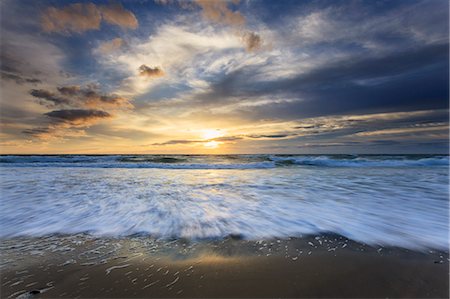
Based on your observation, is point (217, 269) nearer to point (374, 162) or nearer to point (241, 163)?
point (241, 163)

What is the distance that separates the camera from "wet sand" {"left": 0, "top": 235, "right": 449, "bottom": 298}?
181 centimetres

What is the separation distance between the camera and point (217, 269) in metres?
2.12

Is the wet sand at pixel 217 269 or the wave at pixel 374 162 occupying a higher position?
the wet sand at pixel 217 269

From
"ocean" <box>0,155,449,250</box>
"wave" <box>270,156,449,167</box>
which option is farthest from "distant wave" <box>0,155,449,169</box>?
"ocean" <box>0,155,449,250</box>

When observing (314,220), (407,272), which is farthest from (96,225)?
(407,272)

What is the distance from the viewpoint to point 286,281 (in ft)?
6.30

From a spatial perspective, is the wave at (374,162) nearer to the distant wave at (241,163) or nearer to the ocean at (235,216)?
the distant wave at (241,163)

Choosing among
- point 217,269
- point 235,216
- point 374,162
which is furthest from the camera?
point 374,162

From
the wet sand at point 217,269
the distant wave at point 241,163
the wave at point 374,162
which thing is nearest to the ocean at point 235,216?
the wet sand at point 217,269

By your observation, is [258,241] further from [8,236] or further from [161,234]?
[8,236]

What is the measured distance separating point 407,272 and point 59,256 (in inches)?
130

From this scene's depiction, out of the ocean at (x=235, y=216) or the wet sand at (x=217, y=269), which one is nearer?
the wet sand at (x=217, y=269)

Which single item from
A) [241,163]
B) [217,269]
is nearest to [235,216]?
[217,269]

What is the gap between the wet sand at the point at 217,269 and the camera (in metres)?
1.81
